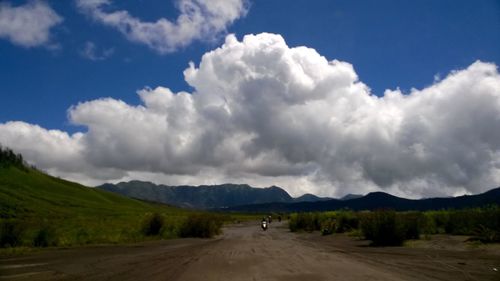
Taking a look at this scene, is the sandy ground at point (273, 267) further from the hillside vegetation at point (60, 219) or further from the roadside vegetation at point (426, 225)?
the hillside vegetation at point (60, 219)

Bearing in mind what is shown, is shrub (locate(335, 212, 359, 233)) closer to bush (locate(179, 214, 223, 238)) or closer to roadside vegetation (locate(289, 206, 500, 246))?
roadside vegetation (locate(289, 206, 500, 246))

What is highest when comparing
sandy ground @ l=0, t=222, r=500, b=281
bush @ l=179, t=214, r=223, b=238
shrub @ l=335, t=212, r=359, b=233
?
shrub @ l=335, t=212, r=359, b=233

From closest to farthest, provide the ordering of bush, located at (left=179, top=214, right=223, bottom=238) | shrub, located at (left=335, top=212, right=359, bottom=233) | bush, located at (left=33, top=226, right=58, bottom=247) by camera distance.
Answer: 1. bush, located at (left=33, top=226, right=58, bottom=247)
2. bush, located at (left=179, top=214, right=223, bottom=238)
3. shrub, located at (left=335, top=212, right=359, bottom=233)

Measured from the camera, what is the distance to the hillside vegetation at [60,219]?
33.7m

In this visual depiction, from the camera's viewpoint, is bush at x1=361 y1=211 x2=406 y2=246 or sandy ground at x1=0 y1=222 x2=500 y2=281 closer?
sandy ground at x1=0 y1=222 x2=500 y2=281

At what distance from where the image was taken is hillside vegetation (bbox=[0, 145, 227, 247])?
33.7m

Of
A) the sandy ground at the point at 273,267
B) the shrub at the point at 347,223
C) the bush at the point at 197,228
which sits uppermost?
the shrub at the point at 347,223

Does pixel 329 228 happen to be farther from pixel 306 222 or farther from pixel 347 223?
pixel 306 222

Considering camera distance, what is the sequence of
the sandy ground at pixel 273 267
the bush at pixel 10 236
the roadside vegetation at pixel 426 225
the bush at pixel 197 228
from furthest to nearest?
the bush at pixel 197 228 → the bush at pixel 10 236 → the roadside vegetation at pixel 426 225 → the sandy ground at pixel 273 267

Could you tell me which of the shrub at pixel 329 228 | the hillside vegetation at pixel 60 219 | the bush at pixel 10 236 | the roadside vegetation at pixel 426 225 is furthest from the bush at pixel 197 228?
the bush at pixel 10 236

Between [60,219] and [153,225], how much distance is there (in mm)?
43761

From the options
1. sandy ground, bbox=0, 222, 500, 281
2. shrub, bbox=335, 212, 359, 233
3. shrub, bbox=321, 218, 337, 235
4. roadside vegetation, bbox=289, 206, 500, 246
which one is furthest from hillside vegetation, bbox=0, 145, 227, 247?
roadside vegetation, bbox=289, 206, 500, 246

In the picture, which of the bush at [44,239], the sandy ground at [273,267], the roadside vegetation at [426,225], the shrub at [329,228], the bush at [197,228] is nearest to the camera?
the sandy ground at [273,267]

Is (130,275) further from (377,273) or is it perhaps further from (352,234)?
(352,234)
